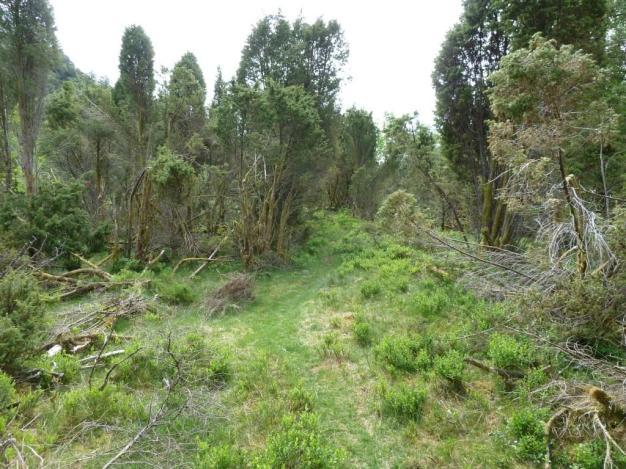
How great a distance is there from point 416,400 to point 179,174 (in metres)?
8.68

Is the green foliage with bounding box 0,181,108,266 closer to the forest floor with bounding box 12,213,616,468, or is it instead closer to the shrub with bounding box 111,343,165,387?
the forest floor with bounding box 12,213,616,468

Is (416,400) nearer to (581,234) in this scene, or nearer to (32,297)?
(581,234)

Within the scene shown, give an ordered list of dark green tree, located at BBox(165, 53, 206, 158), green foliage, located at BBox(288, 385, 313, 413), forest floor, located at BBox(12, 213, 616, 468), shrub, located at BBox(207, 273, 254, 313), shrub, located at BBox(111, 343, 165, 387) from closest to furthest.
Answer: forest floor, located at BBox(12, 213, 616, 468) → green foliage, located at BBox(288, 385, 313, 413) → shrub, located at BBox(111, 343, 165, 387) → shrub, located at BBox(207, 273, 254, 313) → dark green tree, located at BBox(165, 53, 206, 158)

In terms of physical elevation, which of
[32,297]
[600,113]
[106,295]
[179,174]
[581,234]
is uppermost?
[600,113]

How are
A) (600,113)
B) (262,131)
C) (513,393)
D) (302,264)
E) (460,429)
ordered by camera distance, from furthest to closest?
(302,264), (262,131), (600,113), (513,393), (460,429)

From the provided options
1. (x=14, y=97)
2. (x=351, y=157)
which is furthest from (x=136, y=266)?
(x=351, y=157)

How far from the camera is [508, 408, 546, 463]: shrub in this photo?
2877 mm

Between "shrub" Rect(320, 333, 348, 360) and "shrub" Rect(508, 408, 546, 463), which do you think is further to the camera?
"shrub" Rect(320, 333, 348, 360)

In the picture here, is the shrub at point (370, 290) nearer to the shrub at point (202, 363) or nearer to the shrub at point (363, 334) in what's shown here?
the shrub at point (363, 334)

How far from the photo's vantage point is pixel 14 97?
973cm

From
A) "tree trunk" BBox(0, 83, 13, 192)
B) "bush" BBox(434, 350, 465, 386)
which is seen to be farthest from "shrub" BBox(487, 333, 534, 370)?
"tree trunk" BBox(0, 83, 13, 192)

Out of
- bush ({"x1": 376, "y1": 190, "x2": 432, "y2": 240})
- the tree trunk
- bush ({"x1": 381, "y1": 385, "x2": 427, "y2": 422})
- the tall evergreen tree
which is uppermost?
the tall evergreen tree

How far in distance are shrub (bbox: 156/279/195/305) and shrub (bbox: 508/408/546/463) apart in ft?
22.4

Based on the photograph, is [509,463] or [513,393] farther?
[513,393]
